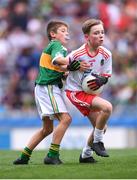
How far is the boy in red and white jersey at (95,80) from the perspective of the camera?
8.89 metres

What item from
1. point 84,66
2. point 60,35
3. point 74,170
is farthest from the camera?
point 60,35

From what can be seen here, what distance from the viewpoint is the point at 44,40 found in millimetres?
18516

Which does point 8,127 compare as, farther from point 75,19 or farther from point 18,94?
point 75,19

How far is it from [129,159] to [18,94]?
7783mm

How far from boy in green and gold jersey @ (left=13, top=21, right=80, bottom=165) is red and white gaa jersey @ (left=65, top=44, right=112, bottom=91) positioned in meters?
0.13

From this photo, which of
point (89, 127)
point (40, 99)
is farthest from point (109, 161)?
point (89, 127)

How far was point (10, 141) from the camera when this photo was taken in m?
16.6

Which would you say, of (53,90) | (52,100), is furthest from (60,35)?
(52,100)

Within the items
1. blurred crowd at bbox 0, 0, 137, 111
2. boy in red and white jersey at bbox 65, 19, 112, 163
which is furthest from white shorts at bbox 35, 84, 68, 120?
blurred crowd at bbox 0, 0, 137, 111

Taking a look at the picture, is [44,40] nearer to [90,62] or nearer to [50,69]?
[50,69]

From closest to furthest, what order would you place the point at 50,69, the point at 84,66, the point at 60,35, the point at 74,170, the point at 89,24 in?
the point at 74,170
the point at 84,66
the point at 89,24
the point at 50,69
the point at 60,35

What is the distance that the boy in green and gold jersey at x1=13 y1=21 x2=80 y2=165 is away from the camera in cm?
897

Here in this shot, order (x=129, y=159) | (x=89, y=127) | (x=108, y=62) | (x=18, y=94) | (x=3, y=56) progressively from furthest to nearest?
(x=3, y=56)
(x=18, y=94)
(x=89, y=127)
(x=129, y=159)
(x=108, y=62)

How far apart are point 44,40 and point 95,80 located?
31.9 feet
